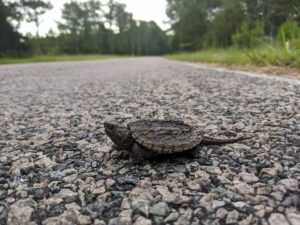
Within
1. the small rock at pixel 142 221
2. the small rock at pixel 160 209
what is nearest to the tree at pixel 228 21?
the small rock at pixel 160 209

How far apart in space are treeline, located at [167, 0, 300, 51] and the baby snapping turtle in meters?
5.20

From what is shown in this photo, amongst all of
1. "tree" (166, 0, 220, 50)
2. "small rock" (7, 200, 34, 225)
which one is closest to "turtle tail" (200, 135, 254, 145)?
"small rock" (7, 200, 34, 225)

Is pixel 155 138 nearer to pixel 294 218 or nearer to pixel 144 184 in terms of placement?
pixel 144 184

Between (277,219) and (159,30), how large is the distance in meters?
79.8

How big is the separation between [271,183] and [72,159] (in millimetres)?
1098

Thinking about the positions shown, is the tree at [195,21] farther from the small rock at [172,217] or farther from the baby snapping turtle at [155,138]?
the small rock at [172,217]

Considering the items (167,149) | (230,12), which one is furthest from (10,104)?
(230,12)

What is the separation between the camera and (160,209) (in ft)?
3.91

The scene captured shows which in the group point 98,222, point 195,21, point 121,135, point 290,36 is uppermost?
point 195,21

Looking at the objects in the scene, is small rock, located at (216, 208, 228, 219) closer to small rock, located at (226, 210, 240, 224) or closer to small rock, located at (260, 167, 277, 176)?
small rock, located at (226, 210, 240, 224)

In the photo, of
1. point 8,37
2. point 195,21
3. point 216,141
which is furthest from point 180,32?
point 216,141

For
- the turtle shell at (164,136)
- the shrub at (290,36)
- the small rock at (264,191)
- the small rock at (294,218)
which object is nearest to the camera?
the small rock at (294,218)

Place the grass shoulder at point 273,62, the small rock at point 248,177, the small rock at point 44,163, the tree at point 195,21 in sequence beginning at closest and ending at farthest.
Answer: the small rock at point 248,177 → the small rock at point 44,163 → the grass shoulder at point 273,62 → the tree at point 195,21

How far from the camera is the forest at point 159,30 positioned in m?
11.0
